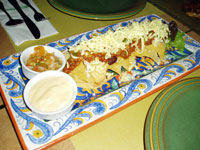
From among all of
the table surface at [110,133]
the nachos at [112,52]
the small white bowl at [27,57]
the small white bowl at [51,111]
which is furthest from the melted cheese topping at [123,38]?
the table surface at [110,133]

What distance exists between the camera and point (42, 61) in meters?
2.11

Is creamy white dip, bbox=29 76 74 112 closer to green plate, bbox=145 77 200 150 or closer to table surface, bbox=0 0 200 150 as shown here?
table surface, bbox=0 0 200 150

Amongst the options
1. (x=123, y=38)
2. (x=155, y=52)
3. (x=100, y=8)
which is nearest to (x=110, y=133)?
(x=123, y=38)

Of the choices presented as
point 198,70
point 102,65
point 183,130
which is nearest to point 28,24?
point 102,65

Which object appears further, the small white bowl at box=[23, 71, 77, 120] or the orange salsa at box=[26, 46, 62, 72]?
A: the orange salsa at box=[26, 46, 62, 72]

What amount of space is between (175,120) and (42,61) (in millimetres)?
1683

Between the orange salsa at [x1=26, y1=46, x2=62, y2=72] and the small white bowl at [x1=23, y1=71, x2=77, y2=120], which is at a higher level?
the orange salsa at [x1=26, y1=46, x2=62, y2=72]

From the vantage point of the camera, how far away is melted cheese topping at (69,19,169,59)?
2.20 m

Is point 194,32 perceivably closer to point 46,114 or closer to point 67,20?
point 67,20

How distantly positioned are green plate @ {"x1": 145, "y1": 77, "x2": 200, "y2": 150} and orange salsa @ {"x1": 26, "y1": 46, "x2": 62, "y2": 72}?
50.7 inches

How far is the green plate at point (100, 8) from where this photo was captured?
2.84 meters

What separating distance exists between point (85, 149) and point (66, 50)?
1399 millimetres

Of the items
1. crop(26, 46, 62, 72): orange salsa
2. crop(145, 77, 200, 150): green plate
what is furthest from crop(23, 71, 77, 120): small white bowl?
crop(145, 77, 200, 150): green plate

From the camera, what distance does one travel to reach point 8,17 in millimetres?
2834
